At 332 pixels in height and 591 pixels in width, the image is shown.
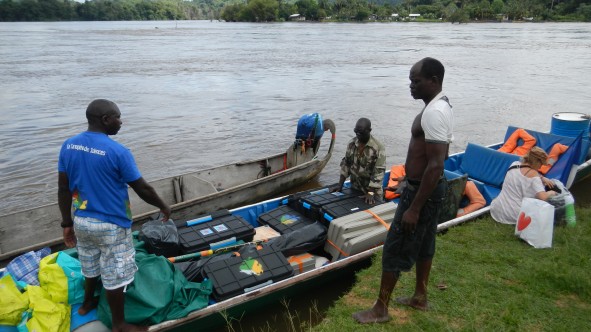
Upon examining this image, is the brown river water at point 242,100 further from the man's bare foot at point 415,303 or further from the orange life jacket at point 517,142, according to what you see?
the orange life jacket at point 517,142

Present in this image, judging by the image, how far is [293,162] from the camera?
10.5 meters

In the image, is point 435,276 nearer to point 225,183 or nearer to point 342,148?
point 225,183

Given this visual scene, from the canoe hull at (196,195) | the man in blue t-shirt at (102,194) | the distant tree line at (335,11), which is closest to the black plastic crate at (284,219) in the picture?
the canoe hull at (196,195)

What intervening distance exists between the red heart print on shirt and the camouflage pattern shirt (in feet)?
6.15

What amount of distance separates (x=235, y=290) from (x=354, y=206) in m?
2.25

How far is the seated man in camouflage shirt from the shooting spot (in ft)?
20.1

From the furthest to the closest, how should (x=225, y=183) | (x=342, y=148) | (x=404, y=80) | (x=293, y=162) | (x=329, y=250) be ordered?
(x=404, y=80) < (x=342, y=148) < (x=293, y=162) < (x=225, y=183) < (x=329, y=250)

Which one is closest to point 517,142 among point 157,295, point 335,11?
point 157,295

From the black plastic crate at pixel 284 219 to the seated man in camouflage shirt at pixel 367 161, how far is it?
0.97m

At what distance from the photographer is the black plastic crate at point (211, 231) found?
17.6ft

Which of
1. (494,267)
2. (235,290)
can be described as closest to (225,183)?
(235,290)

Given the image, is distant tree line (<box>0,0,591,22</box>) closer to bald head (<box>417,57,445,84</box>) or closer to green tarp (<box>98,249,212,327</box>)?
green tarp (<box>98,249,212,327</box>)

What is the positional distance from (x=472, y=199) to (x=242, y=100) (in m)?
15.9

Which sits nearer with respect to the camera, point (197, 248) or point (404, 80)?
point (197, 248)
